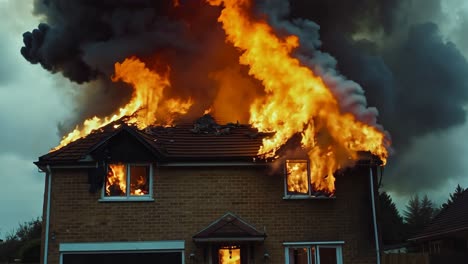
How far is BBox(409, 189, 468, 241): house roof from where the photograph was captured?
18580 millimetres

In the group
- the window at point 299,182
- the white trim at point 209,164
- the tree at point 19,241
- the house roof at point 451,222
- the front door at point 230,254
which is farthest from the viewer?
the tree at point 19,241

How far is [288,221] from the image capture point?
1416 cm

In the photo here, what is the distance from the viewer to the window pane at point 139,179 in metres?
14.3

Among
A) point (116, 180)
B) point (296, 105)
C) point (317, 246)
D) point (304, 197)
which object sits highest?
point (296, 105)

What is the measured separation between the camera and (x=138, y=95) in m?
16.4

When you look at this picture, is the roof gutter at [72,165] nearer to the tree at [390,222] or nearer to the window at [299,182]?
the window at [299,182]

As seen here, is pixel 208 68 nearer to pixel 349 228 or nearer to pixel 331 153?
pixel 331 153

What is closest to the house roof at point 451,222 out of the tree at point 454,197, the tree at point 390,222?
the tree at point 454,197

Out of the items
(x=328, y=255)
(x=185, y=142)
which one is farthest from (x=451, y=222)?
(x=185, y=142)

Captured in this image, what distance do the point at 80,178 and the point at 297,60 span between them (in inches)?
272

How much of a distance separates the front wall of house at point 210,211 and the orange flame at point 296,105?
2.74 feet

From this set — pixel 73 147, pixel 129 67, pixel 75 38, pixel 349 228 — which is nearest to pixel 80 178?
pixel 73 147

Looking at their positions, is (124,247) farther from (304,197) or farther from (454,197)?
(454,197)

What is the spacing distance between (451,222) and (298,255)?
866 cm
